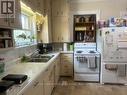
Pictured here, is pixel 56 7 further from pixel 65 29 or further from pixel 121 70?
pixel 121 70

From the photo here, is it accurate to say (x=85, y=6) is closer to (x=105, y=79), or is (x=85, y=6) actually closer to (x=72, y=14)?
(x=72, y=14)

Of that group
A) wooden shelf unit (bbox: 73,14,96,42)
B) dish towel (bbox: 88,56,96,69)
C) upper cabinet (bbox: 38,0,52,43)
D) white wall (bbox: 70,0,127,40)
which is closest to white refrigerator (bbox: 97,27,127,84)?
dish towel (bbox: 88,56,96,69)

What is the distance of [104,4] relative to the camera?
16.1 feet

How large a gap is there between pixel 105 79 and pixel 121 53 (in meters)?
0.85

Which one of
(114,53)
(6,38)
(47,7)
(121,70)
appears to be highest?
(47,7)

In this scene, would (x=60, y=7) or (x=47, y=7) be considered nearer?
(x=47, y=7)

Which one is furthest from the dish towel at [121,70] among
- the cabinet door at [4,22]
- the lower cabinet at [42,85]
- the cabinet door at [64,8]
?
the cabinet door at [4,22]

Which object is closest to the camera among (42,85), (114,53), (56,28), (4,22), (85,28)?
(4,22)

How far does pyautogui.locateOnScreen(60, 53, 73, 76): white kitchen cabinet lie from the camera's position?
4785 mm

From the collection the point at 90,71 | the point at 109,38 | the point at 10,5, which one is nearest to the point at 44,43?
the point at 90,71

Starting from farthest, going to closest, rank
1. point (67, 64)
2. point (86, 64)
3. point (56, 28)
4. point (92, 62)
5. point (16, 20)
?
point (56, 28), point (67, 64), point (86, 64), point (92, 62), point (16, 20)

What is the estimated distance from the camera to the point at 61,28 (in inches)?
193

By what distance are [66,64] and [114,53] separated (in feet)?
5.09

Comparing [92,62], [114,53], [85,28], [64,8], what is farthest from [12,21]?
[85,28]
